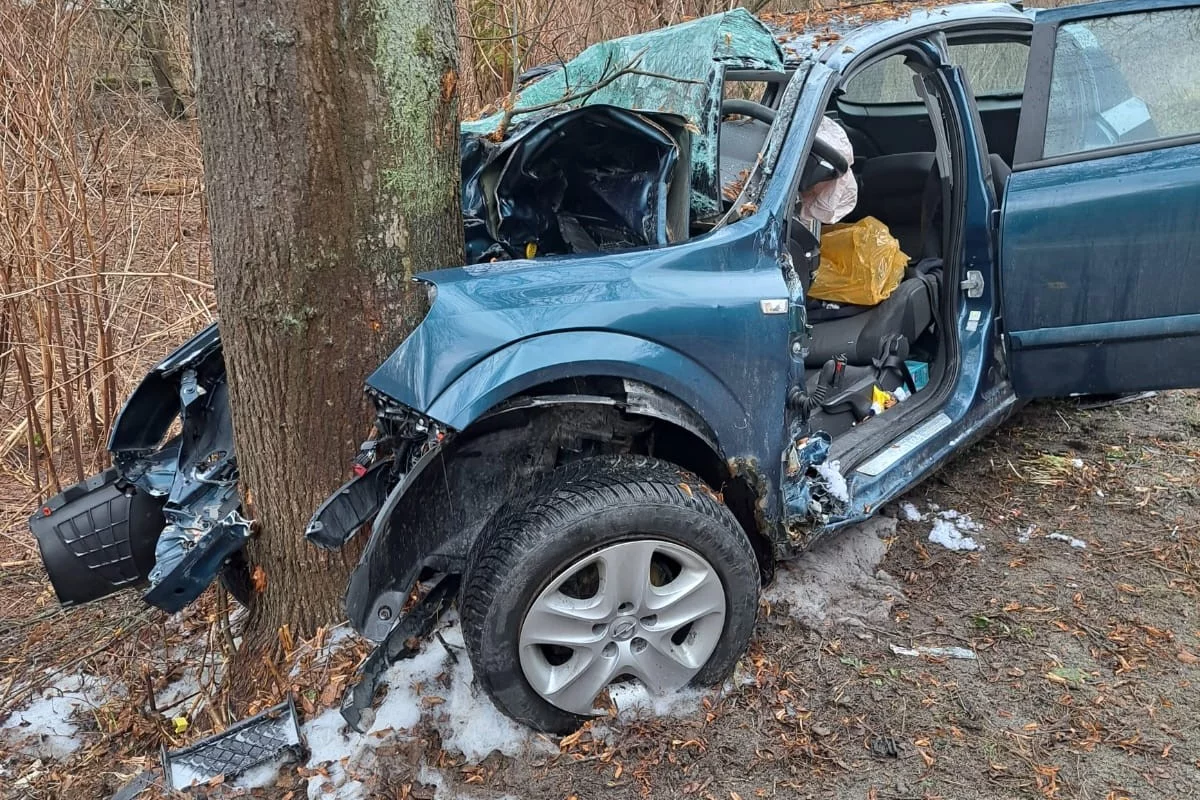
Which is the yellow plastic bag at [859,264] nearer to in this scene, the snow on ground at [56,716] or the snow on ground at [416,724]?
the snow on ground at [416,724]

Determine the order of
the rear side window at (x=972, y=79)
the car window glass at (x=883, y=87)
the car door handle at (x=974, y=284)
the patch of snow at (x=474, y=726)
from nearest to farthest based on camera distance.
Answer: the patch of snow at (x=474, y=726) < the car door handle at (x=974, y=284) < the rear side window at (x=972, y=79) < the car window glass at (x=883, y=87)

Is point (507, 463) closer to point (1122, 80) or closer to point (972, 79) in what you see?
point (1122, 80)

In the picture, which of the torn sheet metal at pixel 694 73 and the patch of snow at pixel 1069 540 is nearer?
the torn sheet metal at pixel 694 73

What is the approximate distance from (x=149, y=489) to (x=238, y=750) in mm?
845

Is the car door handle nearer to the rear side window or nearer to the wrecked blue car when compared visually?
the wrecked blue car

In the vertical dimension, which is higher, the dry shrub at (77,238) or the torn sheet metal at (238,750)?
the dry shrub at (77,238)

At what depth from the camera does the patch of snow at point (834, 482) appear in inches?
109

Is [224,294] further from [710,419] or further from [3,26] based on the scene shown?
[3,26]

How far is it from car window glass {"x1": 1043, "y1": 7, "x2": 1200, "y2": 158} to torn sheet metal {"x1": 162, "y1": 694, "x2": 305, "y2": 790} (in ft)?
10.5

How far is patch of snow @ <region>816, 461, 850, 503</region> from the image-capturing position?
2.76m

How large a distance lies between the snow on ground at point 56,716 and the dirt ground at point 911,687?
0.03 metres

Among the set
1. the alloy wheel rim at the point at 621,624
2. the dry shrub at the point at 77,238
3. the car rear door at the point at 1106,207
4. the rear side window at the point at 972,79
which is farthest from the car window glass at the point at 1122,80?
the dry shrub at the point at 77,238

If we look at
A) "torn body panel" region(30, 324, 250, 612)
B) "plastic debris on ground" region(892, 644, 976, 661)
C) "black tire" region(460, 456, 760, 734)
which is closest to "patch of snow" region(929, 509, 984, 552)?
"plastic debris on ground" region(892, 644, 976, 661)

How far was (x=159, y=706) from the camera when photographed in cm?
271
